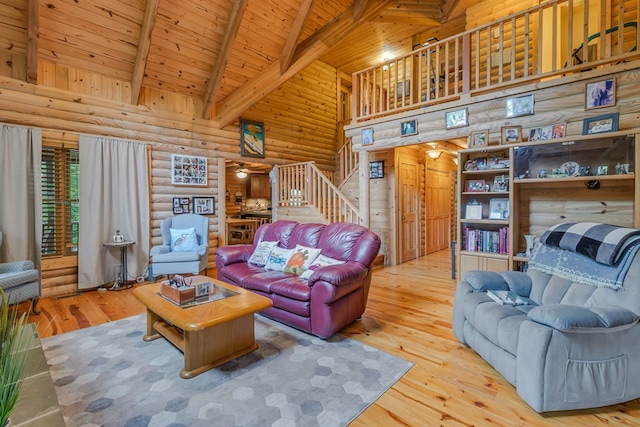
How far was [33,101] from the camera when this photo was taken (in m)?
3.94

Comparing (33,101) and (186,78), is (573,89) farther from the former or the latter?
(33,101)

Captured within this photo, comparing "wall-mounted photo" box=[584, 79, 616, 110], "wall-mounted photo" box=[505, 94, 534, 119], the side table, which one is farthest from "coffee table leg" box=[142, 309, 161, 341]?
"wall-mounted photo" box=[584, 79, 616, 110]

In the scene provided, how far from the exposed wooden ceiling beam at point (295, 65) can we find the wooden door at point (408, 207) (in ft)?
8.01

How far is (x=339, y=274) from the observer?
2605 millimetres

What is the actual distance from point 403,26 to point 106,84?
5652 millimetres

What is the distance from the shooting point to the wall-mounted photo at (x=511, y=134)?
12.0ft

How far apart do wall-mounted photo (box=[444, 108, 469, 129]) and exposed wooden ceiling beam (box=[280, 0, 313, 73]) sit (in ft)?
8.56

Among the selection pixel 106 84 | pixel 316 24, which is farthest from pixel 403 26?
pixel 106 84

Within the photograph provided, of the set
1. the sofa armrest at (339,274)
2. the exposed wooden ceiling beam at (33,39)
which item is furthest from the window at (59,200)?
the sofa armrest at (339,274)

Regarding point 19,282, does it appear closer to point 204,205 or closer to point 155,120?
point 204,205

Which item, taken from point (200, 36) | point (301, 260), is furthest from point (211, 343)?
point (200, 36)

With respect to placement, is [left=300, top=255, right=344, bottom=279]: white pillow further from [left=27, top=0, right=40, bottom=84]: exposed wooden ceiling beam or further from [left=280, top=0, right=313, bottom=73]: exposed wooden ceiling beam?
[left=27, top=0, right=40, bottom=84]: exposed wooden ceiling beam

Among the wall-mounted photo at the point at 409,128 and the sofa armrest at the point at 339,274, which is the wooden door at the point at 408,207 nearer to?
the wall-mounted photo at the point at 409,128

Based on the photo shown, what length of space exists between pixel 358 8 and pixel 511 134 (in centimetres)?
288
